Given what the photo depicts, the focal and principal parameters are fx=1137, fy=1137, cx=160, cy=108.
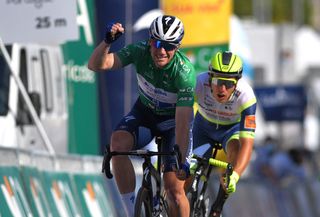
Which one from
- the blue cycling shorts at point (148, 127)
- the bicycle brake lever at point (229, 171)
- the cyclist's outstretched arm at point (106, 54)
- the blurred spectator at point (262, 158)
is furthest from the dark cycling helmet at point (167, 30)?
the blurred spectator at point (262, 158)

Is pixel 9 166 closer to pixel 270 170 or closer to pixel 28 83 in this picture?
pixel 28 83

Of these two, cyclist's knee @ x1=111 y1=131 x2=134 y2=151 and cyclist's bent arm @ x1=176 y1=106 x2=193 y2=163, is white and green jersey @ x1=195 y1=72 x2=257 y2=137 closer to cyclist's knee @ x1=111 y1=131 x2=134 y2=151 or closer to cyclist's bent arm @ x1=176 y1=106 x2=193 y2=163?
cyclist's bent arm @ x1=176 y1=106 x2=193 y2=163

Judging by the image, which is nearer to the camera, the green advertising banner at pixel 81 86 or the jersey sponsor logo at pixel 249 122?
the jersey sponsor logo at pixel 249 122

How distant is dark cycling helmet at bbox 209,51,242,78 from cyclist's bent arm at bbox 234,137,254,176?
2.03 feet

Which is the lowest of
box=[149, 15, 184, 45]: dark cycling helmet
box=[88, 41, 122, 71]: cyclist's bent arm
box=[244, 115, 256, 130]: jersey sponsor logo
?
box=[244, 115, 256, 130]: jersey sponsor logo

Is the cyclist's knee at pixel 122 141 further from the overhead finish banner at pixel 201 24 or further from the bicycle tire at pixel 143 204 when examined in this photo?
the overhead finish banner at pixel 201 24

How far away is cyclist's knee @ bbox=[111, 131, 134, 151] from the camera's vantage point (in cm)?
970

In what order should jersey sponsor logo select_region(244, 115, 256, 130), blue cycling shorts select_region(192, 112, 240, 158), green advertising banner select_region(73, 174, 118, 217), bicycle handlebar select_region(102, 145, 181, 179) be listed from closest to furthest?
bicycle handlebar select_region(102, 145, 181, 179) < jersey sponsor logo select_region(244, 115, 256, 130) < blue cycling shorts select_region(192, 112, 240, 158) < green advertising banner select_region(73, 174, 118, 217)

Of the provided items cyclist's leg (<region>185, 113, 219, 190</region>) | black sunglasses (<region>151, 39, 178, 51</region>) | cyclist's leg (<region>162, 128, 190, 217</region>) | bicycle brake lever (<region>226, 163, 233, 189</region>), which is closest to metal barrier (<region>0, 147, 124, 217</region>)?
cyclist's leg (<region>162, 128, 190, 217</region>)

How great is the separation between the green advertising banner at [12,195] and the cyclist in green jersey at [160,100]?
0.87m

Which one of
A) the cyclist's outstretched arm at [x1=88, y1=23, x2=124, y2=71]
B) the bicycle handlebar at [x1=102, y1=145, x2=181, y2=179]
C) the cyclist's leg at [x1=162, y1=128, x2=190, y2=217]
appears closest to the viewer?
the cyclist's outstretched arm at [x1=88, y1=23, x2=124, y2=71]

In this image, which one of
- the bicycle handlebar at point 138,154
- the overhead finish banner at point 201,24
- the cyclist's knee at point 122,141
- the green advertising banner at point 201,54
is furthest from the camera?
the overhead finish banner at point 201,24

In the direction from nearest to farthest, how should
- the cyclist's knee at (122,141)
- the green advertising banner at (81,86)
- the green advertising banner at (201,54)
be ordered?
the cyclist's knee at (122,141)
the green advertising banner at (81,86)
the green advertising banner at (201,54)

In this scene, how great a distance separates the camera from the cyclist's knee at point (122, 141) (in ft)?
31.8
